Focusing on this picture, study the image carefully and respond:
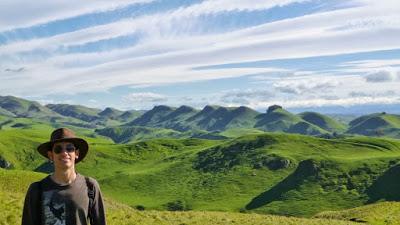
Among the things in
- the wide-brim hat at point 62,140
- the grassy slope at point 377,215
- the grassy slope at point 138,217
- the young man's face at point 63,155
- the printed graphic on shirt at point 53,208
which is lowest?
the grassy slope at point 377,215

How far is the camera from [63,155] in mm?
10180

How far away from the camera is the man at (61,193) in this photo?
10047mm

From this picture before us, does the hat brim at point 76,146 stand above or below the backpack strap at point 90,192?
above

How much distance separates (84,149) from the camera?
10.9 meters

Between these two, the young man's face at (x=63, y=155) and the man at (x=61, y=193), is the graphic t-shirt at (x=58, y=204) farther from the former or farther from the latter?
the young man's face at (x=63, y=155)

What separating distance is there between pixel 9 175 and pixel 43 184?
7330 cm

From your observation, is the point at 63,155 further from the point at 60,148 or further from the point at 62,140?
the point at 62,140

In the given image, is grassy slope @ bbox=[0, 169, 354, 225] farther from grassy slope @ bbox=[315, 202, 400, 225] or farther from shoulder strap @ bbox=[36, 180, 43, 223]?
shoulder strap @ bbox=[36, 180, 43, 223]

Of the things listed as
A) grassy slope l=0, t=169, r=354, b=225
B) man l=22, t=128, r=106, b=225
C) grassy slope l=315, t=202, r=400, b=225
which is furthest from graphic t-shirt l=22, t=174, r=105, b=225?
grassy slope l=315, t=202, r=400, b=225

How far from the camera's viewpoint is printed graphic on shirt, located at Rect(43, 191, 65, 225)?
32.8 feet

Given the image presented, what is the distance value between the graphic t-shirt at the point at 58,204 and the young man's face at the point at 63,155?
1.18 feet

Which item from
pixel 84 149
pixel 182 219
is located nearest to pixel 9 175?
pixel 182 219

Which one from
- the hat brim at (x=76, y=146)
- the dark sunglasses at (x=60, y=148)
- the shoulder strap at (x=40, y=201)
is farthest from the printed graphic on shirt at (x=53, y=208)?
the hat brim at (x=76, y=146)

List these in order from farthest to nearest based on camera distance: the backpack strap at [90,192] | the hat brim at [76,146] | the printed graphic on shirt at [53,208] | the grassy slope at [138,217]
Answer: the grassy slope at [138,217]
the backpack strap at [90,192]
the hat brim at [76,146]
the printed graphic on shirt at [53,208]
